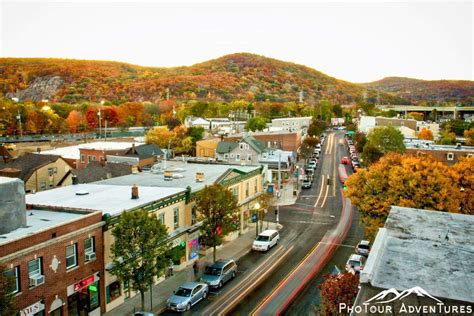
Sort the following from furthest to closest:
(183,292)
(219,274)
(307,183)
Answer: (307,183) → (219,274) → (183,292)

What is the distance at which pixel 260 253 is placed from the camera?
3753cm

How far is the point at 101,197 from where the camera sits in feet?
103

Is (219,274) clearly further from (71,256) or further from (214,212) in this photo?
(71,256)

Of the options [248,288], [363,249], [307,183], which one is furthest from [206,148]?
[248,288]

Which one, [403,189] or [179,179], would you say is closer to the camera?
[403,189]

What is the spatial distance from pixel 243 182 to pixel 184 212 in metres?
11.6

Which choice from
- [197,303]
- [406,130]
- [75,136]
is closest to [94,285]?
[197,303]

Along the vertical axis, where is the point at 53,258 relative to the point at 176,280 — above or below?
above

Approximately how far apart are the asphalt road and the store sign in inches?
329

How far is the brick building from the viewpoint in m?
21.1

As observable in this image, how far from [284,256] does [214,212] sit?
26.8 ft

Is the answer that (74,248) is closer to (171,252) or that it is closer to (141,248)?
(141,248)

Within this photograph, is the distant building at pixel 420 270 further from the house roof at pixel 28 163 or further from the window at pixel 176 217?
the house roof at pixel 28 163

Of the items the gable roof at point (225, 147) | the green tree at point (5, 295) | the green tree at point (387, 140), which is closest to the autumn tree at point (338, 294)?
the green tree at point (5, 295)
